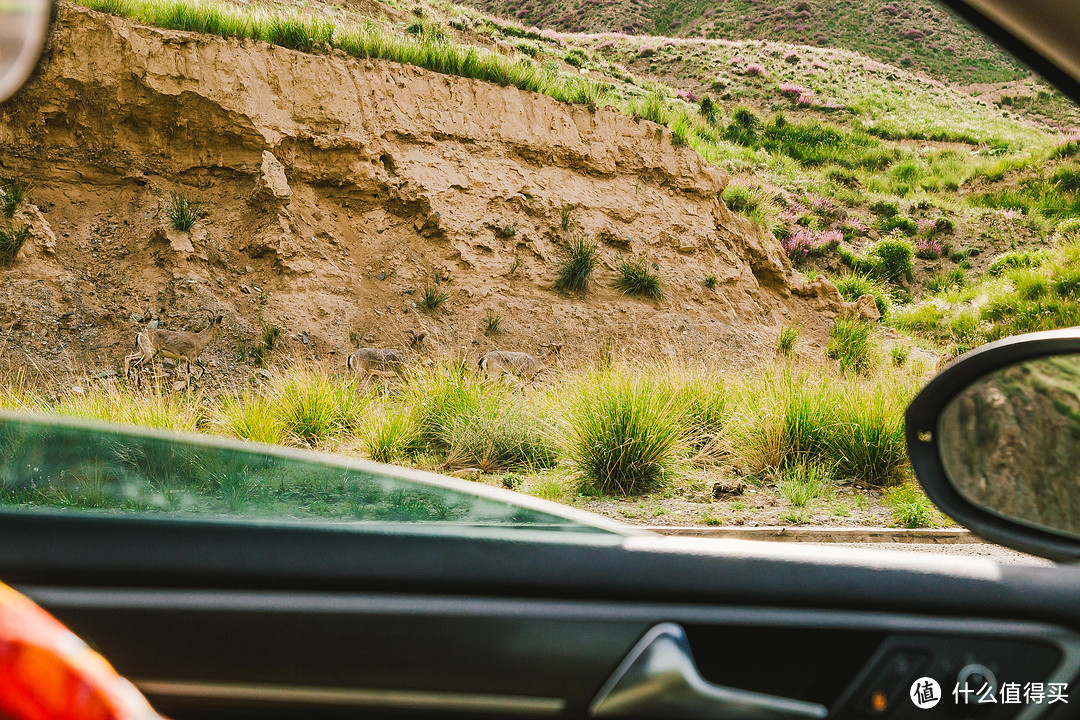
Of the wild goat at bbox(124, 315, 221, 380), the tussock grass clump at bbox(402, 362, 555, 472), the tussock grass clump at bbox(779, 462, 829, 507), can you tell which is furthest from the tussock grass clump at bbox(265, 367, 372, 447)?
the tussock grass clump at bbox(779, 462, 829, 507)

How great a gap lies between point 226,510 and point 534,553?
741 millimetres

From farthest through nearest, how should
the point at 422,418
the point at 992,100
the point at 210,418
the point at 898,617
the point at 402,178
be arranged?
1. the point at 992,100
2. the point at 402,178
3. the point at 210,418
4. the point at 422,418
5. the point at 898,617

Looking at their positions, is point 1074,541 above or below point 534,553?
above

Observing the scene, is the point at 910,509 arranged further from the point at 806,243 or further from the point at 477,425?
the point at 806,243

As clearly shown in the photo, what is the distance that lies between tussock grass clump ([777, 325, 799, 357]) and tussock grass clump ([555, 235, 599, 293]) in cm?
408

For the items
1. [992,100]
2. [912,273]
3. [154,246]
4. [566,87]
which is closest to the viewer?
[154,246]

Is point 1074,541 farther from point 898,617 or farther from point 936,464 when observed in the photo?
point 898,617

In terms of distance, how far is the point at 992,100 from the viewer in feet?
124

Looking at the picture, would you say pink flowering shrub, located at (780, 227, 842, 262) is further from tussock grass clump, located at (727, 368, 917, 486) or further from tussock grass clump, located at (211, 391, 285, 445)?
tussock grass clump, located at (211, 391, 285, 445)

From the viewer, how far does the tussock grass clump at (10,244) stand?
10.6 meters

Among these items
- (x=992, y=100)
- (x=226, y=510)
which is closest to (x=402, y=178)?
(x=226, y=510)

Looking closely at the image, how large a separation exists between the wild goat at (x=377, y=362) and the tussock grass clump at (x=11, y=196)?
605 centimetres

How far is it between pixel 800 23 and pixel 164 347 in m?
51.1

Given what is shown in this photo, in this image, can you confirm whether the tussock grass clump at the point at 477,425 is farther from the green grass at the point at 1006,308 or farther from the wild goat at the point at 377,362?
the green grass at the point at 1006,308
